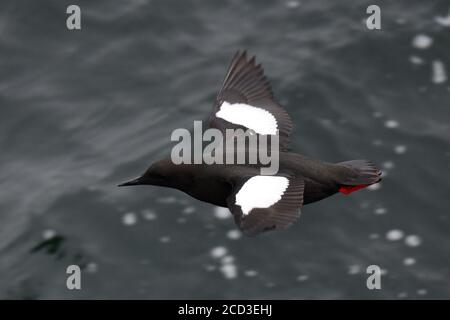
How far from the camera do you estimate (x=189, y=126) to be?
10.3 meters

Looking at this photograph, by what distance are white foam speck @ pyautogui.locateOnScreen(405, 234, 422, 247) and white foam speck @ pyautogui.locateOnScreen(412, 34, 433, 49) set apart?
2.35 m

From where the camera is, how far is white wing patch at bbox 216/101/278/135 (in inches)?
305

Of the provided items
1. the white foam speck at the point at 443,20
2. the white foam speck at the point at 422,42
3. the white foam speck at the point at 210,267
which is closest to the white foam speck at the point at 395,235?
the white foam speck at the point at 210,267

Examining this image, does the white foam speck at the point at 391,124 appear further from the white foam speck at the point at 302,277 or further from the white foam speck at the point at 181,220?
the white foam speck at the point at 181,220

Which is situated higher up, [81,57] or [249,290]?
[81,57]

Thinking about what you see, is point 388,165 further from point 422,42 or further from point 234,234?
point 422,42

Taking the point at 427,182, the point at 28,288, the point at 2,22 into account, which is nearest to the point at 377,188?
the point at 427,182

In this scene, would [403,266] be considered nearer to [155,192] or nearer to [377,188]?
[377,188]

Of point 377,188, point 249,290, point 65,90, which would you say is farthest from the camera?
point 65,90

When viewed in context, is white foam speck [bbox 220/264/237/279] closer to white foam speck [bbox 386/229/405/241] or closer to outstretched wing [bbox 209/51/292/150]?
white foam speck [bbox 386/229/405/241]

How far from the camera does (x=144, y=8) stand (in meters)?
11.6

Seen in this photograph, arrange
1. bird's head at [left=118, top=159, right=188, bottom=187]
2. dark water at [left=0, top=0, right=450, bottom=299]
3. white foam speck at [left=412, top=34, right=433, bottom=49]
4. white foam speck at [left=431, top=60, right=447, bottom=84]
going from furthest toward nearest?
white foam speck at [left=412, top=34, right=433, bottom=49]
white foam speck at [left=431, top=60, right=447, bottom=84]
dark water at [left=0, top=0, right=450, bottom=299]
bird's head at [left=118, top=159, right=188, bottom=187]

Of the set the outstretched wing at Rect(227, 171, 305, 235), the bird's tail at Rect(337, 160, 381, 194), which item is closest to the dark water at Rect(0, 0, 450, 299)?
the bird's tail at Rect(337, 160, 381, 194)

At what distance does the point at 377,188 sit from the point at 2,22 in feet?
14.4
